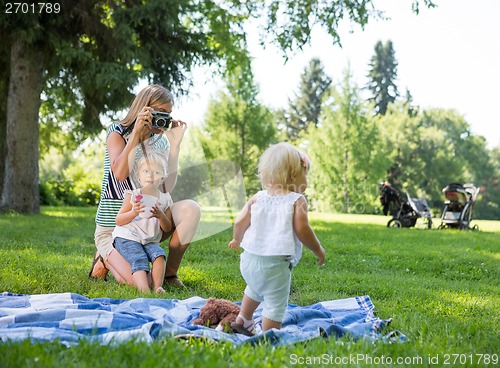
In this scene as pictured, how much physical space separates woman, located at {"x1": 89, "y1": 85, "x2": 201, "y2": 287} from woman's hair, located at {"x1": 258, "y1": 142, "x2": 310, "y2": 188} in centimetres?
158

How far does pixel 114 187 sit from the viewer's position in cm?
468

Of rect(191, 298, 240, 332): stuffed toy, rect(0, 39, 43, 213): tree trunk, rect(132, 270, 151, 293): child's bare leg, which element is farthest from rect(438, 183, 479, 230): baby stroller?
rect(191, 298, 240, 332): stuffed toy

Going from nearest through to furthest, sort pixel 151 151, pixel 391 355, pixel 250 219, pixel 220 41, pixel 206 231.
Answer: pixel 391 355
pixel 250 219
pixel 151 151
pixel 206 231
pixel 220 41

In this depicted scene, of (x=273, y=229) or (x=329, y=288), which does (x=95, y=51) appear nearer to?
(x=329, y=288)

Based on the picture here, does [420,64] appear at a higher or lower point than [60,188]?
higher

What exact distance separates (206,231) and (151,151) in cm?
105

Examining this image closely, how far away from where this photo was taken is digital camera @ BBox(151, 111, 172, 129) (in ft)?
14.5

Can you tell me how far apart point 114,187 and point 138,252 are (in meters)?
0.61

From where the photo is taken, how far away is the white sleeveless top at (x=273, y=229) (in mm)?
3062

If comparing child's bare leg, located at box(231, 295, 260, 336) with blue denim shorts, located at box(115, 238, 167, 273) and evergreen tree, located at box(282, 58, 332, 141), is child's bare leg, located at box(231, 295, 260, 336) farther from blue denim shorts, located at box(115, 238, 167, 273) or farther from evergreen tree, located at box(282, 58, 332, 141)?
evergreen tree, located at box(282, 58, 332, 141)

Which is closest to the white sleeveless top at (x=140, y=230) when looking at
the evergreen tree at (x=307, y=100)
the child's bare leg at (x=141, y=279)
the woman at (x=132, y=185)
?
the woman at (x=132, y=185)

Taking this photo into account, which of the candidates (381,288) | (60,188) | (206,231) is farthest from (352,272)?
(60,188)

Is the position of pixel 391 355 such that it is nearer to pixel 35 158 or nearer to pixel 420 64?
pixel 35 158

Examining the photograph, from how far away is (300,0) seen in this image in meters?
13.7
